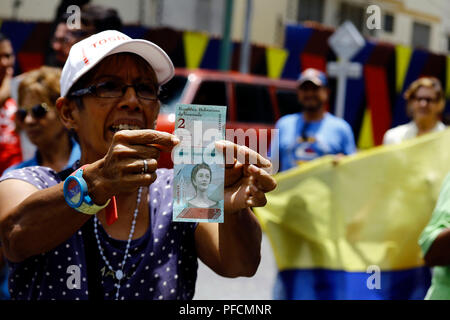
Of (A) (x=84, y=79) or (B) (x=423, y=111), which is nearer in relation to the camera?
(A) (x=84, y=79)

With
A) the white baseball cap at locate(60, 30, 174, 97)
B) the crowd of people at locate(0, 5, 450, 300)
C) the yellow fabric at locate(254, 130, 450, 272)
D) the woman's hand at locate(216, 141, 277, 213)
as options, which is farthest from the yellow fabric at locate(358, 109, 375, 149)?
the woman's hand at locate(216, 141, 277, 213)

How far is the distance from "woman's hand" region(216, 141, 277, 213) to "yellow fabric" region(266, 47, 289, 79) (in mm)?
13213

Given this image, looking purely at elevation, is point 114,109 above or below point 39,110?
above

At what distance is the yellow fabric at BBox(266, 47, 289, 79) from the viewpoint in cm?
1466

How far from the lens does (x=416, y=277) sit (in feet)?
12.3

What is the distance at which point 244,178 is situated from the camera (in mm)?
1626

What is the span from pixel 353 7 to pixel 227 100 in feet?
69.1

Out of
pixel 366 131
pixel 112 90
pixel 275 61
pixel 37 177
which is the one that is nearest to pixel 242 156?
pixel 112 90

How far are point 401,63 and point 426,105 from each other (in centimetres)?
1181

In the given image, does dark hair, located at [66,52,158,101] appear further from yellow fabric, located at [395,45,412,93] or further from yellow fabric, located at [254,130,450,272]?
yellow fabric, located at [395,45,412,93]

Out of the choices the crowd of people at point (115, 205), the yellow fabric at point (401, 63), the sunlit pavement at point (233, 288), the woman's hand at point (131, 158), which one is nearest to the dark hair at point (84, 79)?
the crowd of people at point (115, 205)

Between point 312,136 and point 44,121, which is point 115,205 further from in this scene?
point 312,136

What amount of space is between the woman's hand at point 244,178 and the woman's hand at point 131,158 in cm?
15
